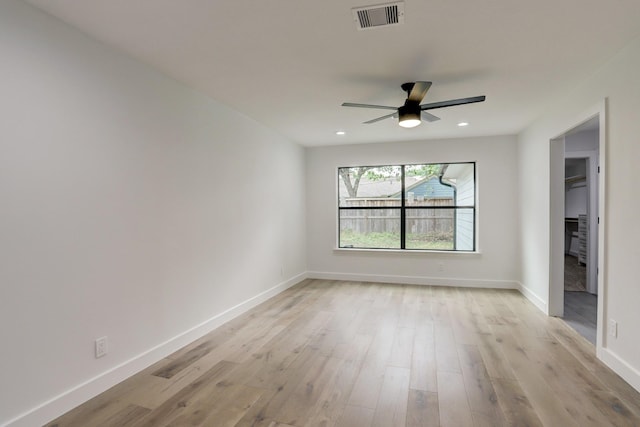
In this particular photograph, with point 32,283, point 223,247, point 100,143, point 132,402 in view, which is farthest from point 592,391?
point 100,143

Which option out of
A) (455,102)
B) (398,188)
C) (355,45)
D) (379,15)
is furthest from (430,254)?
(379,15)

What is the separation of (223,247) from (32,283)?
73.9 inches

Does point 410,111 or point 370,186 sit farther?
point 370,186

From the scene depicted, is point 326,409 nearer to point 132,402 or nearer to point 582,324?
point 132,402

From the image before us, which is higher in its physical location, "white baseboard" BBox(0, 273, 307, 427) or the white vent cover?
the white vent cover

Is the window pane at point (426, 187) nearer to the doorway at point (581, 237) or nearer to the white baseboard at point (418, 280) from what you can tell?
the white baseboard at point (418, 280)

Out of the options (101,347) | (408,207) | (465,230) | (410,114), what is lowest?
(101,347)

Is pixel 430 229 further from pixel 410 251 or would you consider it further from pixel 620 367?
pixel 620 367

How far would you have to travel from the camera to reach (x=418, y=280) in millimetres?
5629

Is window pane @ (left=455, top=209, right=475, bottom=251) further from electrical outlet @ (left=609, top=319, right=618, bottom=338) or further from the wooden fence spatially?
electrical outlet @ (left=609, top=319, right=618, bottom=338)

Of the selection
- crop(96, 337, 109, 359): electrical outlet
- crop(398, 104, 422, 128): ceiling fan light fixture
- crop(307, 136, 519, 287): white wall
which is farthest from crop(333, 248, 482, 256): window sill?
crop(96, 337, 109, 359): electrical outlet

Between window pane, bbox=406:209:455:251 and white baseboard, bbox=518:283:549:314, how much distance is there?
1179 millimetres

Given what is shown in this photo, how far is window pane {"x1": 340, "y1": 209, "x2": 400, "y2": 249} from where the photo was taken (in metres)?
5.93

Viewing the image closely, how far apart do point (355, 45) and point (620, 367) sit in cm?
313
